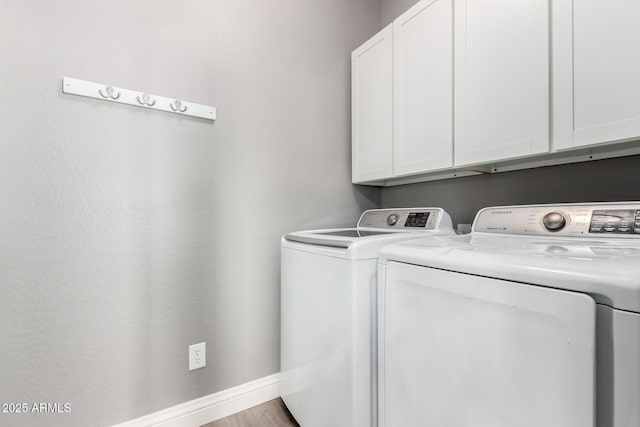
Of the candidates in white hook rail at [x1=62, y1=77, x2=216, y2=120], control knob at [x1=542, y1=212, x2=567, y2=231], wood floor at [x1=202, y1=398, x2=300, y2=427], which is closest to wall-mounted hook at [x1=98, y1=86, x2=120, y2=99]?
white hook rail at [x1=62, y1=77, x2=216, y2=120]

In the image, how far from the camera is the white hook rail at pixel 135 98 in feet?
3.66

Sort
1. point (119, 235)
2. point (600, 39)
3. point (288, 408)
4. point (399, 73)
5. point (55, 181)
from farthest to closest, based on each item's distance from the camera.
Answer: point (399, 73) → point (288, 408) → point (119, 235) → point (55, 181) → point (600, 39)

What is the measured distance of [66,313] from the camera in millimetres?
1103

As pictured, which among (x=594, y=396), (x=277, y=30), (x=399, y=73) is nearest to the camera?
(x=594, y=396)

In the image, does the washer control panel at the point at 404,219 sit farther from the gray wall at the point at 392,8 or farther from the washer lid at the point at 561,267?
the gray wall at the point at 392,8

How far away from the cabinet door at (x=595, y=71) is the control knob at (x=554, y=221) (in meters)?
0.24

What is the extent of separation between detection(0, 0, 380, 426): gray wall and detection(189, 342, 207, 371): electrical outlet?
4 centimetres

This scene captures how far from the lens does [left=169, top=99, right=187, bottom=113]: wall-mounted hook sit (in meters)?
1.32

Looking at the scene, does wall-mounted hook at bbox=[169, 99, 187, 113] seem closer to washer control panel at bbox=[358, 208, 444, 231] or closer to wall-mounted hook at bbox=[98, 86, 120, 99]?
wall-mounted hook at bbox=[98, 86, 120, 99]

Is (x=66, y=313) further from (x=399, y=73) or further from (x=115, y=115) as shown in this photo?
(x=399, y=73)

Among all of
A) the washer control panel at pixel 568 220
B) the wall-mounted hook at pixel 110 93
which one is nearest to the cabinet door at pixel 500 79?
the washer control panel at pixel 568 220

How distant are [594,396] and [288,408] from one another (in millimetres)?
1278

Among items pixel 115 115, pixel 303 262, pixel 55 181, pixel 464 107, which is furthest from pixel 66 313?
pixel 464 107

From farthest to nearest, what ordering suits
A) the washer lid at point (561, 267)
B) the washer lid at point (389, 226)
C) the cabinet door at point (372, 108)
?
1. the cabinet door at point (372, 108)
2. the washer lid at point (389, 226)
3. the washer lid at point (561, 267)
